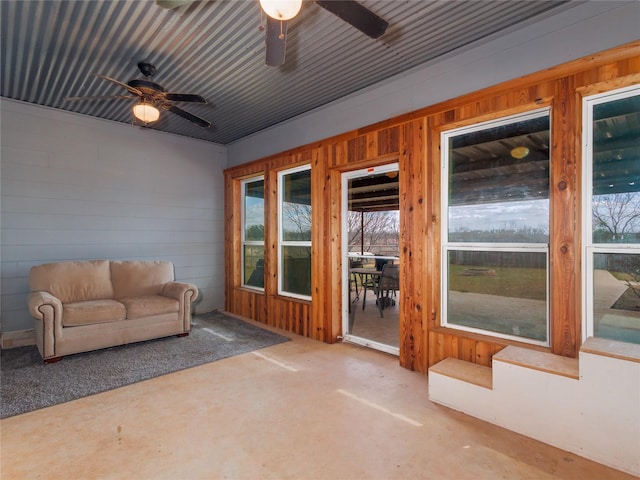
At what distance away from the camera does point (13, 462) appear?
188 cm

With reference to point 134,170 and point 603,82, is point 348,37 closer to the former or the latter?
point 603,82

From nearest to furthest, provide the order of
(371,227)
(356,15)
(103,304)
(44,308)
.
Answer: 1. (356,15)
2. (44,308)
3. (103,304)
4. (371,227)

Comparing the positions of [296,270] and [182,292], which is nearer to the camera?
[182,292]

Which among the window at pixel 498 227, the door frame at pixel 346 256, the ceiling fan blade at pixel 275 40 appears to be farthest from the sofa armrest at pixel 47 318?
the window at pixel 498 227

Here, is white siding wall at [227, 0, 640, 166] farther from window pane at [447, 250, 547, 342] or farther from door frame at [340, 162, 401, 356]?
window pane at [447, 250, 547, 342]

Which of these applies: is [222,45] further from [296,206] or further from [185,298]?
[185,298]

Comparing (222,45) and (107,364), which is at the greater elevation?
(222,45)

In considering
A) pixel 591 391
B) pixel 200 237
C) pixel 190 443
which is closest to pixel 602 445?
pixel 591 391

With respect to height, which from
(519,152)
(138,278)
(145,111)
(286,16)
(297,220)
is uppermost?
(145,111)

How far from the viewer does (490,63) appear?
108 inches

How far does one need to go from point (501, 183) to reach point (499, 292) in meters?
0.91

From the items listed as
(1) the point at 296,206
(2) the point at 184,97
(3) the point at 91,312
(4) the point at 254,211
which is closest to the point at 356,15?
(2) the point at 184,97

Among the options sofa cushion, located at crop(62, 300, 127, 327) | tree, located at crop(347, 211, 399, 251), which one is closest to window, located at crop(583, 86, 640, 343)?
tree, located at crop(347, 211, 399, 251)

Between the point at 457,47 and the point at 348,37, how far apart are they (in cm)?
96
